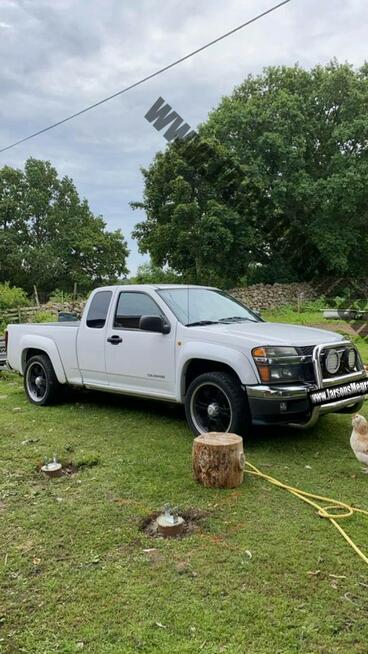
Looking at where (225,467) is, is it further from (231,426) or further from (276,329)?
(276,329)

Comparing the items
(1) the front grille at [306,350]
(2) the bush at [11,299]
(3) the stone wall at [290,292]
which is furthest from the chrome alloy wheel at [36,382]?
(3) the stone wall at [290,292]

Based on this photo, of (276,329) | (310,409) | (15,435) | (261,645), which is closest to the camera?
(261,645)

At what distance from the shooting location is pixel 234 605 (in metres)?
2.53

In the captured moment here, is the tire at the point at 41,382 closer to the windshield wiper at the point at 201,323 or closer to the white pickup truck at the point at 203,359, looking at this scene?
the white pickup truck at the point at 203,359

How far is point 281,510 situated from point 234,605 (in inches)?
47.3

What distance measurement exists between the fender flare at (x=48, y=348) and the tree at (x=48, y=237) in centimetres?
3721

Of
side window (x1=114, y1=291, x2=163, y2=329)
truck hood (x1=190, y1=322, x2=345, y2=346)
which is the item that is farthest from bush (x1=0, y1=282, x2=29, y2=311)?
truck hood (x1=190, y1=322, x2=345, y2=346)

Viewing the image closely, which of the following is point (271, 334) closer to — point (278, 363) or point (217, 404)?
point (278, 363)


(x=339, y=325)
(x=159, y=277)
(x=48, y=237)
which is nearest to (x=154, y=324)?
(x=339, y=325)

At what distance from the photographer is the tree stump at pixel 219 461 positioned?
3959 mm

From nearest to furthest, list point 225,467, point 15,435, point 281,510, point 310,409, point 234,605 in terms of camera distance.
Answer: point 234,605 → point 281,510 → point 225,467 → point 310,409 → point 15,435

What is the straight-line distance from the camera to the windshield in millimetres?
5647

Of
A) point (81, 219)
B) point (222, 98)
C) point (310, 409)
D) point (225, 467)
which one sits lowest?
point (225, 467)

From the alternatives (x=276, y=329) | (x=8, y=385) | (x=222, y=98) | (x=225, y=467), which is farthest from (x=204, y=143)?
(x=225, y=467)
